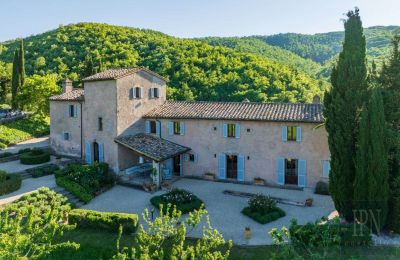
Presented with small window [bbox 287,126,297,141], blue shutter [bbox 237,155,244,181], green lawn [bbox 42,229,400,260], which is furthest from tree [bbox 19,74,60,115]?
small window [bbox 287,126,297,141]

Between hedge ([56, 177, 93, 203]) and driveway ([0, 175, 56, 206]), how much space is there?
2.69ft

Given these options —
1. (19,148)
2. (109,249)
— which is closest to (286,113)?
(109,249)

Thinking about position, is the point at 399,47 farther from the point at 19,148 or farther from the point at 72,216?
the point at 19,148

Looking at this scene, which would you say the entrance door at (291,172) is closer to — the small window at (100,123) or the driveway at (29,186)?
the small window at (100,123)

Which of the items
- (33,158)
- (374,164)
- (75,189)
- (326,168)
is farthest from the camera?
(33,158)

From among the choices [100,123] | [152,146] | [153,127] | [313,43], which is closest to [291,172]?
[152,146]

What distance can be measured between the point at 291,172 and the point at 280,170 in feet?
2.75

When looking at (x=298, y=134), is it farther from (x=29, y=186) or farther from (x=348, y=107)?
(x=29, y=186)

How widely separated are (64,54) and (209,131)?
4868 centimetres

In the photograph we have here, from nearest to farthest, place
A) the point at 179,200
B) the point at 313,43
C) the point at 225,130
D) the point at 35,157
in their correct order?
1. the point at 179,200
2. the point at 225,130
3. the point at 35,157
4. the point at 313,43

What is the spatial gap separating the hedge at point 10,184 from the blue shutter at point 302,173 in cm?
1989

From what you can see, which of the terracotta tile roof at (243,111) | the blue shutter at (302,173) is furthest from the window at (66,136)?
the blue shutter at (302,173)

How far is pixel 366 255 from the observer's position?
14.4 metres

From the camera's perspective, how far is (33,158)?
29.3m
